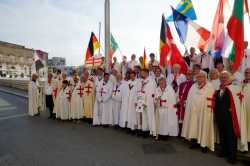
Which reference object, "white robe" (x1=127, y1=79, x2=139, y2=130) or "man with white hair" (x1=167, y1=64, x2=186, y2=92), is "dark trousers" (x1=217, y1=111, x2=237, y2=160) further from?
"white robe" (x1=127, y1=79, x2=139, y2=130)

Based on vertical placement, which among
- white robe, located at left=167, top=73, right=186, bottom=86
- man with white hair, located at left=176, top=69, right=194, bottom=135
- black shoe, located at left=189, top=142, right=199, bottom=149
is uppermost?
white robe, located at left=167, top=73, right=186, bottom=86

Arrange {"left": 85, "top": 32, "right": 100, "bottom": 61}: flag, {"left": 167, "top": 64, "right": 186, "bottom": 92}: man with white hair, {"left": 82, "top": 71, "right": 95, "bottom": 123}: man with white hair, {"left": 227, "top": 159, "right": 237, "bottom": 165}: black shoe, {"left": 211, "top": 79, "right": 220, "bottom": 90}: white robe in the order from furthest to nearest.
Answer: {"left": 85, "top": 32, "right": 100, "bottom": 61}: flag → {"left": 82, "top": 71, "right": 95, "bottom": 123}: man with white hair → {"left": 167, "top": 64, "right": 186, "bottom": 92}: man with white hair → {"left": 211, "top": 79, "right": 220, "bottom": 90}: white robe → {"left": 227, "top": 159, "right": 237, "bottom": 165}: black shoe

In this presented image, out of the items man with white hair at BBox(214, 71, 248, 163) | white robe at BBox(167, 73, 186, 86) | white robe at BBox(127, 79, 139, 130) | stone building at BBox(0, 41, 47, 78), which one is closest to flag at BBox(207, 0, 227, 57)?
white robe at BBox(167, 73, 186, 86)

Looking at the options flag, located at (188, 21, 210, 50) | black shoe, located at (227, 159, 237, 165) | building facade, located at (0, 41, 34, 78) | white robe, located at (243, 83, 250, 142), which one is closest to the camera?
black shoe, located at (227, 159, 237, 165)

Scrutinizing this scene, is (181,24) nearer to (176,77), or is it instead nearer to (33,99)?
(176,77)

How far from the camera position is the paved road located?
566cm

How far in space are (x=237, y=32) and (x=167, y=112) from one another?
2.83 metres

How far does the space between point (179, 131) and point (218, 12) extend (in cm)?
376

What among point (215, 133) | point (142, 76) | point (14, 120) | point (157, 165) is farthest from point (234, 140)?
point (14, 120)

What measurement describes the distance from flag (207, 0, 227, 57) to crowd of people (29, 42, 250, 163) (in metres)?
0.39

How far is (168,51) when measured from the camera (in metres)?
9.54

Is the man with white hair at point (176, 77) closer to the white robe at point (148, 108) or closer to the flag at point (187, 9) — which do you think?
the white robe at point (148, 108)

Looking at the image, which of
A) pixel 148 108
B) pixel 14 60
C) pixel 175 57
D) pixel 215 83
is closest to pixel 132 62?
pixel 175 57

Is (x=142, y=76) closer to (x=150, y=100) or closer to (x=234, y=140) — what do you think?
(x=150, y=100)
